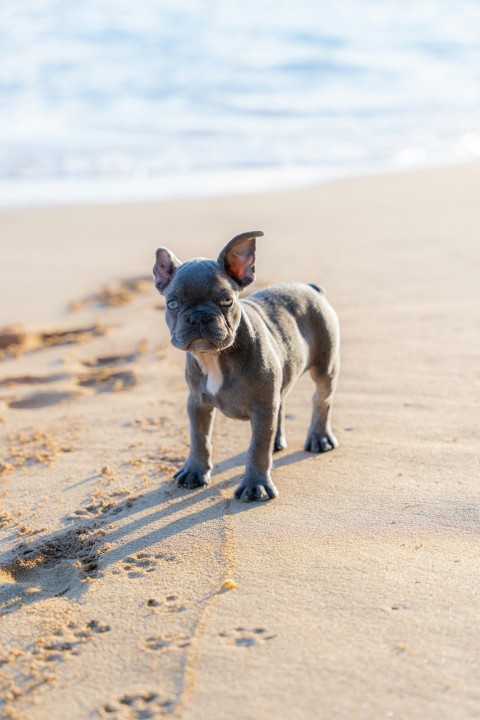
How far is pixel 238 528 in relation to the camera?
434 cm

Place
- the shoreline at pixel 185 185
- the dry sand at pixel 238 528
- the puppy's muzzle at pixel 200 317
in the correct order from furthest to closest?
1. the shoreline at pixel 185 185
2. the puppy's muzzle at pixel 200 317
3. the dry sand at pixel 238 528

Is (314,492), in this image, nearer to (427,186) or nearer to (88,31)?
(427,186)

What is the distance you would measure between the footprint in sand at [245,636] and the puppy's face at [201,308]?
4.71 ft

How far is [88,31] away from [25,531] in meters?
30.5

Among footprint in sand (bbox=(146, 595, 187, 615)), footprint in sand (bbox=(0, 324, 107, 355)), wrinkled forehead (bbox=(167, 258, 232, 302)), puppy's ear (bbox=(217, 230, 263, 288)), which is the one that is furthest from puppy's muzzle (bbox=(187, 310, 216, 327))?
footprint in sand (bbox=(0, 324, 107, 355))

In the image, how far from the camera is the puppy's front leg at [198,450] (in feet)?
16.1

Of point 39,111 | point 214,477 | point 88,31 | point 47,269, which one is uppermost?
point 88,31

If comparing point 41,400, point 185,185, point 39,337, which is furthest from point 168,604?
point 185,185

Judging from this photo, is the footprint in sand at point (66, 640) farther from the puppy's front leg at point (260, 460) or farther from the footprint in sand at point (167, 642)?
the puppy's front leg at point (260, 460)

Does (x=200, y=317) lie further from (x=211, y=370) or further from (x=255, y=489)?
(x=255, y=489)

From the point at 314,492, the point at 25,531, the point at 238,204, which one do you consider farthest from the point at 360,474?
the point at 238,204

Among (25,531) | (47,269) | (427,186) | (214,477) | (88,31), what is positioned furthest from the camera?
(88,31)

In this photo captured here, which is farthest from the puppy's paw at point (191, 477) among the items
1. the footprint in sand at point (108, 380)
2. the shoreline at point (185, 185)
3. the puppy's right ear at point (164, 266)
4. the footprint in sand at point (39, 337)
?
the shoreline at point (185, 185)

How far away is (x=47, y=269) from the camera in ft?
32.6
